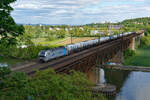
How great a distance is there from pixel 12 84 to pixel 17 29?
138 inches

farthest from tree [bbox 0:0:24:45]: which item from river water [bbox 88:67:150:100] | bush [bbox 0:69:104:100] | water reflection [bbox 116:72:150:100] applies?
water reflection [bbox 116:72:150:100]

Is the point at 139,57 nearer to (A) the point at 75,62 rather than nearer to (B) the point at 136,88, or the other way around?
(B) the point at 136,88

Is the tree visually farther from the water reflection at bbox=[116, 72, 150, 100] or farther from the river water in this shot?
the water reflection at bbox=[116, 72, 150, 100]

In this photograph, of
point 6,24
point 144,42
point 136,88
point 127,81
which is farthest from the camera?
point 144,42

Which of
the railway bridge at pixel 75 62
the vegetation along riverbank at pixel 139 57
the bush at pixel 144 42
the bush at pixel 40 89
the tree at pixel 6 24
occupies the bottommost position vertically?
the vegetation along riverbank at pixel 139 57

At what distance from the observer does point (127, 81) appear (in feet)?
189

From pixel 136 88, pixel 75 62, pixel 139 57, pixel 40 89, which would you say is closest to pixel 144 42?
pixel 139 57

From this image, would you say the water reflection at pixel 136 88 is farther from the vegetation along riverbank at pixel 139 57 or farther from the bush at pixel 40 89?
the bush at pixel 40 89

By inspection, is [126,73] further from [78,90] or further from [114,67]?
[78,90]

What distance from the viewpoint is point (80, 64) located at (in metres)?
39.5

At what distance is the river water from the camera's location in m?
45.3

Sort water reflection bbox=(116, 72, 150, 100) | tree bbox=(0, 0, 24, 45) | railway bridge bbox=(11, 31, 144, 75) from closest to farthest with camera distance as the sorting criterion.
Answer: tree bbox=(0, 0, 24, 45) < railway bridge bbox=(11, 31, 144, 75) < water reflection bbox=(116, 72, 150, 100)

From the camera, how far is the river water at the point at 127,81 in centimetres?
4533

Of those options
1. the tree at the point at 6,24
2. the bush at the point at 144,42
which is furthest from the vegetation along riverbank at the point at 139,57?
the tree at the point at 6,24
